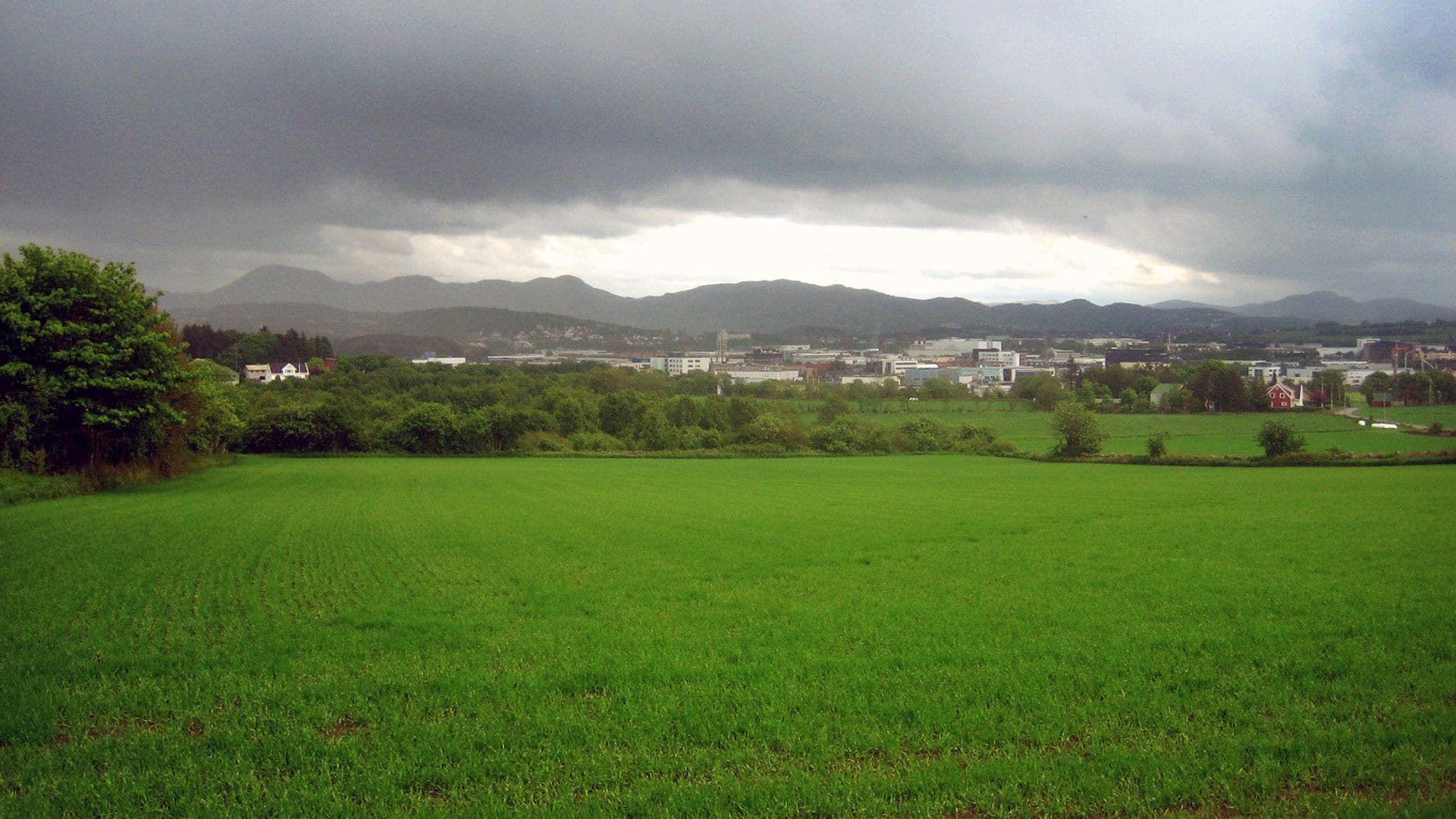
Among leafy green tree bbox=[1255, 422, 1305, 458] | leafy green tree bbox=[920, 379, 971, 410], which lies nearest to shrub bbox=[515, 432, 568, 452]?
leafy green tree bbox=[920, 379, 971, 410]

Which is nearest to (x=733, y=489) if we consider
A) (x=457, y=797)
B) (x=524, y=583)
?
(x=524, y=583)

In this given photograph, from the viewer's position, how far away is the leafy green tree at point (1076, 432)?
62500mm

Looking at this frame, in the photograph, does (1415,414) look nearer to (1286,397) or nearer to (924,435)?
(1286,397)

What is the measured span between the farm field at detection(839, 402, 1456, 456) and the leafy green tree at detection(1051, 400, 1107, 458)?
245 cm

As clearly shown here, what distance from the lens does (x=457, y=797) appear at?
6.10m

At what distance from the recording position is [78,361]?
34.5 m

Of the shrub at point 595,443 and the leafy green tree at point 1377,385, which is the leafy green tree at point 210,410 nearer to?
the shrub at point 595,443

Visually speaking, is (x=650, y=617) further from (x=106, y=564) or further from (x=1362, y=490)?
(x=1362, y=490)

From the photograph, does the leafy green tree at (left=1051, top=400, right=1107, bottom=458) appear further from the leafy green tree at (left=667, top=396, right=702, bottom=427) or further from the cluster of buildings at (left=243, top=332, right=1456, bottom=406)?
the leafy green tree at (left=667, top=396, right=702, bottom=427)

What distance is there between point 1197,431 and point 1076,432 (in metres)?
20.1

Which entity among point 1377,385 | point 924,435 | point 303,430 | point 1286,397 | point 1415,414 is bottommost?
point 924,435

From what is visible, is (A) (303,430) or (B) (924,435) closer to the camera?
(A) (303,430)

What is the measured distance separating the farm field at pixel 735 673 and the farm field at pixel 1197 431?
4272 cm

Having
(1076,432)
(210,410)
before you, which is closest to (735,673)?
(210,410)
